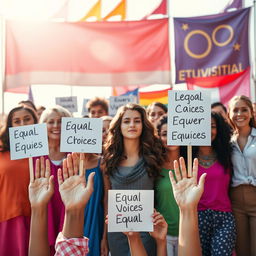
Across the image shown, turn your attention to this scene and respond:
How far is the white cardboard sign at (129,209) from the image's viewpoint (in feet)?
7.82

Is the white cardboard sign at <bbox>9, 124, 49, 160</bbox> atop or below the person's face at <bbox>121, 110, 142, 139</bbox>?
below

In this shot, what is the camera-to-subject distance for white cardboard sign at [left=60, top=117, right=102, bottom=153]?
9.09ft

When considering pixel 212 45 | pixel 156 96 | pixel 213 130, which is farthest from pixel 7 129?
pixel 156 96

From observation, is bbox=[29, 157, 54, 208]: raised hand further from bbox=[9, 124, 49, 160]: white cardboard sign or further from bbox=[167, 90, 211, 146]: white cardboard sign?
bbox=[167, 90, 211, 146]: white cardboard sign

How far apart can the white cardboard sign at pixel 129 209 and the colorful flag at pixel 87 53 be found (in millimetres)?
7557

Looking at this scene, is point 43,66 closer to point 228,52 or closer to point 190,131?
Result: point 228,52

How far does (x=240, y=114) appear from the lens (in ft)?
11.9

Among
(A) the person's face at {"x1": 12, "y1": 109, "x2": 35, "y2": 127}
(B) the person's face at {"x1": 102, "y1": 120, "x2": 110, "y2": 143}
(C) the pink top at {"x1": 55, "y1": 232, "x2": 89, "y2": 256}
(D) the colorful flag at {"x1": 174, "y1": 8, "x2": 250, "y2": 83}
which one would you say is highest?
(D) the colorful flag at {"x1": 174, "y1": 8, "x2": 250, "y2": 83}

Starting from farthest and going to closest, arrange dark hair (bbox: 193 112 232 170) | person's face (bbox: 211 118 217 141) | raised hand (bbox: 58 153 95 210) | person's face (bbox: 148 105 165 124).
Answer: person's face (bbox: 148 105 165 124) < person's face (bbox: 211 118 217 141) < dark hair (bbox: 193 112 232 170) < raised hand (bbox: 58 153 95 210)

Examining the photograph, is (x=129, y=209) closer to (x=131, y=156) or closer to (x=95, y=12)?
(x=131, y=156)

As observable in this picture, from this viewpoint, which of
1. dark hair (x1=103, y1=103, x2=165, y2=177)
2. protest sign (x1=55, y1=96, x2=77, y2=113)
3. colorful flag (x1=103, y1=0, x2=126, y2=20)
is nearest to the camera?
dark hair (x1=103, y1=103, x2=165, y2=177)

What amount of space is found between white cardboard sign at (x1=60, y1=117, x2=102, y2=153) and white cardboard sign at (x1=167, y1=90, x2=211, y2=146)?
54 centimetres

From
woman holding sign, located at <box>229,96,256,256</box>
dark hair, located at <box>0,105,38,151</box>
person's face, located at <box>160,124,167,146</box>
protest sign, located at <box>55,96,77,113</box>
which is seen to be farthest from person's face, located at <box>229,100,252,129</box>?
protest sign, located at <box>55,96,77,113</box>

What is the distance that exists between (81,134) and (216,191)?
1350 millimetres
